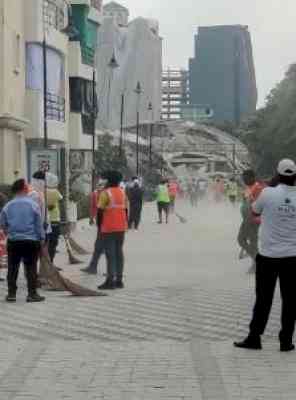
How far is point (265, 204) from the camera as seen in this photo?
28.6 feet

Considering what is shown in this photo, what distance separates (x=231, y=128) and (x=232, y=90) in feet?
131

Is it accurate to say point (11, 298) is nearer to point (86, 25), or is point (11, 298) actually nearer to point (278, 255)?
point (278, 255)

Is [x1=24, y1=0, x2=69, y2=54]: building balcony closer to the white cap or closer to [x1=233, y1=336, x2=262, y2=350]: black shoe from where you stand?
the white cap

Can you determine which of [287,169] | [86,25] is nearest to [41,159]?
[287,169]

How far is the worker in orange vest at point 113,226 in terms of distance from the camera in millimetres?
13344

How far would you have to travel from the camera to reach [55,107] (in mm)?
37000

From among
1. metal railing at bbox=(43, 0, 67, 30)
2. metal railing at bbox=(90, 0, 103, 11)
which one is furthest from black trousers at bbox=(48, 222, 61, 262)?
metal railing at bbox=(90, 0, 103, 11)

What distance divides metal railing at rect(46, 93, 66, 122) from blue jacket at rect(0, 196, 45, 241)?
2392 cm

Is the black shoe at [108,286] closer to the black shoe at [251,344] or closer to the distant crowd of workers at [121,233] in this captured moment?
the distant crowd of workers at [121,233]

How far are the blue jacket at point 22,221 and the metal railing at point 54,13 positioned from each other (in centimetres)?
2265

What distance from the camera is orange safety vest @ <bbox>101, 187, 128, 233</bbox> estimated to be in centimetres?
1340

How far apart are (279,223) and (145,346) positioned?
5.41 ft

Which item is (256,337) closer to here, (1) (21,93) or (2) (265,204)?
(2) (265,204)

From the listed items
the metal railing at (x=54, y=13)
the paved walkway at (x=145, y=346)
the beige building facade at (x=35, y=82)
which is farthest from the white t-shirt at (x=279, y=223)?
the metal railing at (x=54, y=13)
